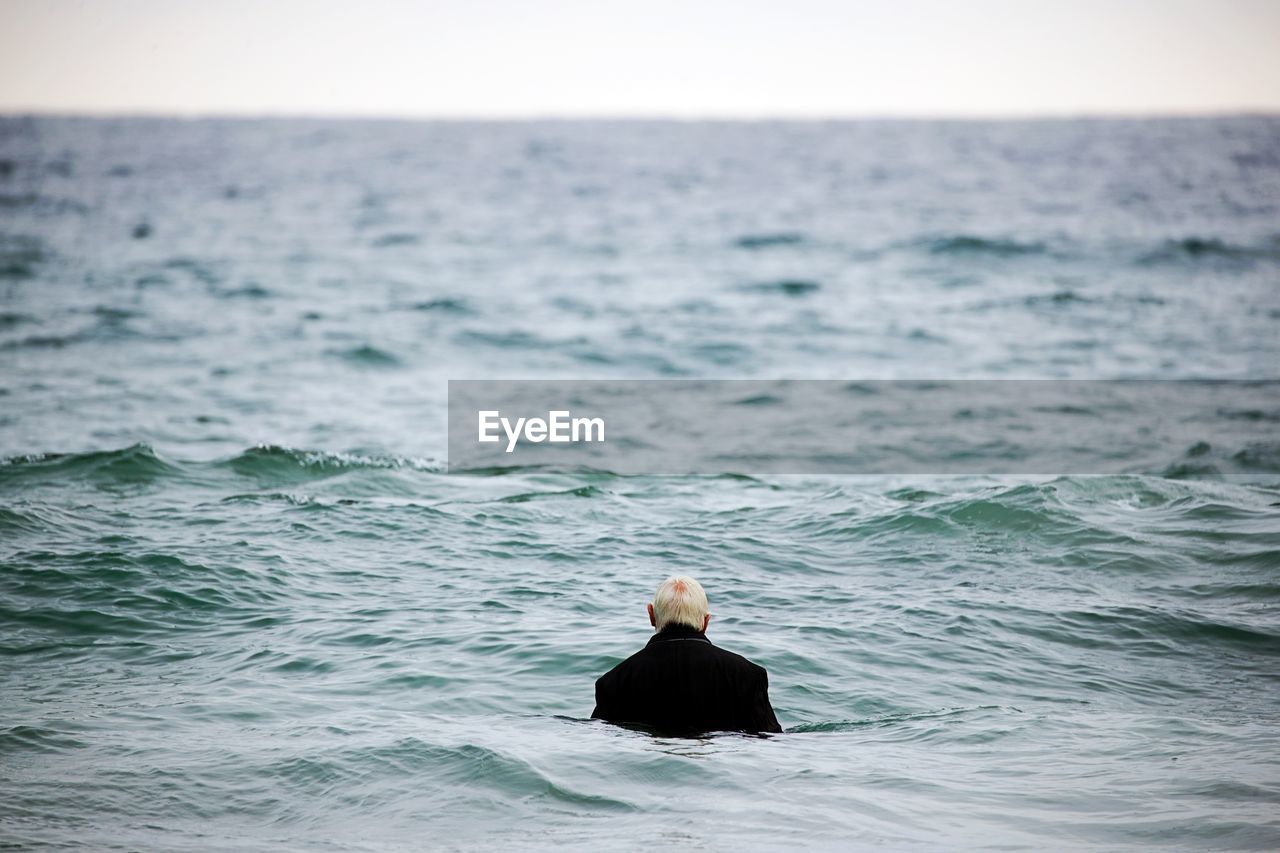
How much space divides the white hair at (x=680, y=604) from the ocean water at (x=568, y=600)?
2.16ft

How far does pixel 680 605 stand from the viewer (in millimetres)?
6898

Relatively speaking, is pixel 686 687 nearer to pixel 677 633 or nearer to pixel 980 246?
pixel 677 633

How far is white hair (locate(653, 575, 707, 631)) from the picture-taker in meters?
6.91

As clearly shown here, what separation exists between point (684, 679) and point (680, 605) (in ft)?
1.34

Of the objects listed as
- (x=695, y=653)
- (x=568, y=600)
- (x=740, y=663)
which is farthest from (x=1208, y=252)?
(x=695, y=653)

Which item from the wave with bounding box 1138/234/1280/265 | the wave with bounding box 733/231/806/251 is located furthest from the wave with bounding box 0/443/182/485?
the wave with bounding box 1138/234/1280/265

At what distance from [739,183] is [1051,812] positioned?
233 feet

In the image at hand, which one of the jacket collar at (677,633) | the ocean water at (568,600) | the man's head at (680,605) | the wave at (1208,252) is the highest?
the wave at (1208,252)

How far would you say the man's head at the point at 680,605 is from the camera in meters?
6.91

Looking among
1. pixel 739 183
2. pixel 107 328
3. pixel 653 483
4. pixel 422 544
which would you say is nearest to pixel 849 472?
A: pixel 653 483

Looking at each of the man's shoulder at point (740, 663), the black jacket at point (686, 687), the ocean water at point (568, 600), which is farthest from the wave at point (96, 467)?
the man's shoulder at point (740, 663)

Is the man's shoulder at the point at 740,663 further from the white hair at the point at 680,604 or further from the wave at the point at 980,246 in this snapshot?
the wave at the point at 980,246

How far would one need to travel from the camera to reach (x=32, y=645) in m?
9.24

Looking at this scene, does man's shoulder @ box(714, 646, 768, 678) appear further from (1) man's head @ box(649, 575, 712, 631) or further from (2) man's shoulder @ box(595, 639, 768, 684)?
(1) man's head @ box(649, 575, 712, 631)
